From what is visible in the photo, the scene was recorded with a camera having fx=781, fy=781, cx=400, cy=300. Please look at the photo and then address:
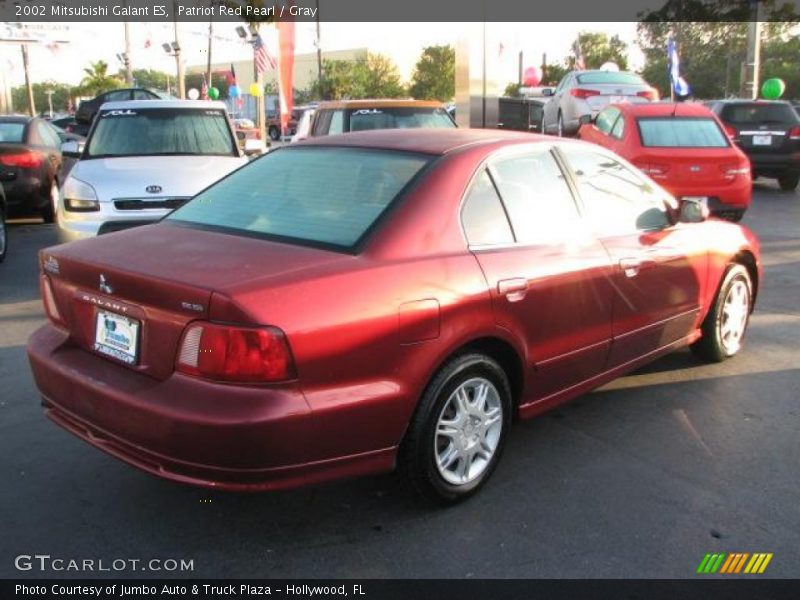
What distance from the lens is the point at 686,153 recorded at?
9758 mm

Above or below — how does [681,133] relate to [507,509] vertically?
above

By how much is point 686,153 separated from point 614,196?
19.9 feet

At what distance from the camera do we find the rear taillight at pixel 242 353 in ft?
8.81

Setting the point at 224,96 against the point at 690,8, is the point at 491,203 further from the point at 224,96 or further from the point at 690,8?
the point at 224,96

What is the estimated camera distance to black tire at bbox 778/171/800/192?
1489 centimetres

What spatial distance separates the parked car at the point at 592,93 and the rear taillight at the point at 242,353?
14.0m

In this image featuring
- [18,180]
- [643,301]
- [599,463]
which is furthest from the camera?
[18,180]

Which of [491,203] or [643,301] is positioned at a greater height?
[491,203]

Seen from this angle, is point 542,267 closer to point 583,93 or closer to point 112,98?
point 583,93

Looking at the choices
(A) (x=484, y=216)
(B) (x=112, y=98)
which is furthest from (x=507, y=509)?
(B) (x=112, y=98)

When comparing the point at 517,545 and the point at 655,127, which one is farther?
the point at 655,127

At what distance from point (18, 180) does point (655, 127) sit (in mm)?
8486

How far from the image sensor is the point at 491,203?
359cm
